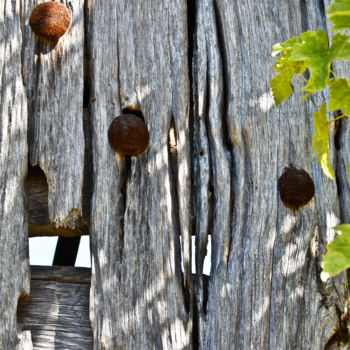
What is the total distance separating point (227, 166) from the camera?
227 cm

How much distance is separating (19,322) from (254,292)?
85 cm

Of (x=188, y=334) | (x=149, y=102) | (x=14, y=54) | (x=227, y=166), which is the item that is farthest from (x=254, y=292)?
(x=14, y=54)

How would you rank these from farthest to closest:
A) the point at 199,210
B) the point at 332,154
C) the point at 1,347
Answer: the point at 332,154 < the point at 199,210 < the point at 1,347

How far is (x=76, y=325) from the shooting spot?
2.10m

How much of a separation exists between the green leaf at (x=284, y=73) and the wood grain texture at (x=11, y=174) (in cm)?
105

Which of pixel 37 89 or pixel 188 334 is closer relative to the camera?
pixel 188 334

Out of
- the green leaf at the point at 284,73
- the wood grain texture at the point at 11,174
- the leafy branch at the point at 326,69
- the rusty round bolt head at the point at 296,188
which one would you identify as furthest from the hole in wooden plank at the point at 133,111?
the leafy branch at the point at 326,69

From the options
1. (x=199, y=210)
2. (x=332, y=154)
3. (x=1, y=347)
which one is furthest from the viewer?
(x=332, y=154)

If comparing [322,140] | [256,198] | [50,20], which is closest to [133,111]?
[50,20]

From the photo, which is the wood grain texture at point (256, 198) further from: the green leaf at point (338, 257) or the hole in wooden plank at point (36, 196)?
the green leaf at point (338, 257)

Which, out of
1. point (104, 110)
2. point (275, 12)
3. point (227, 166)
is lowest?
point (227, 166)

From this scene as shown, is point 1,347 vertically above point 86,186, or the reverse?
point 86,186

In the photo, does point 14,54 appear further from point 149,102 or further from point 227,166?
point 227,166

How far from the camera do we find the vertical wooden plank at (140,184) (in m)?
2.07
